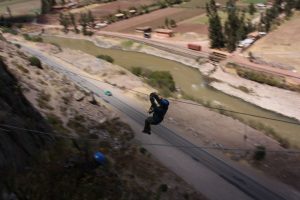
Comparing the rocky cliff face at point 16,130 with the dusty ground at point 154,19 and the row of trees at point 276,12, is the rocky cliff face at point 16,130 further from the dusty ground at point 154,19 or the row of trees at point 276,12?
the dusty ground at point 154,19

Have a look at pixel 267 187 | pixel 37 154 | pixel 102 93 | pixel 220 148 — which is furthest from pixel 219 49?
pixel 37 154

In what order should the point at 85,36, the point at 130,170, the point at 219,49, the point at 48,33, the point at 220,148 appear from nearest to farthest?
the point at 130,170
the point at 220,148
the point at 219,49
the point at 85,36
the point at 48,33

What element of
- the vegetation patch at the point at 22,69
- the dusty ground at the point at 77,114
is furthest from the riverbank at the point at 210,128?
the vegetation patch at the point at 22,69

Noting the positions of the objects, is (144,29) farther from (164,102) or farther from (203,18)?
(164,102)

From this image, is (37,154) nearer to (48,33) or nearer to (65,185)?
(65,185)

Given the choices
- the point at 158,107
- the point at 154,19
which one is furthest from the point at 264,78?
the point at 154,19
